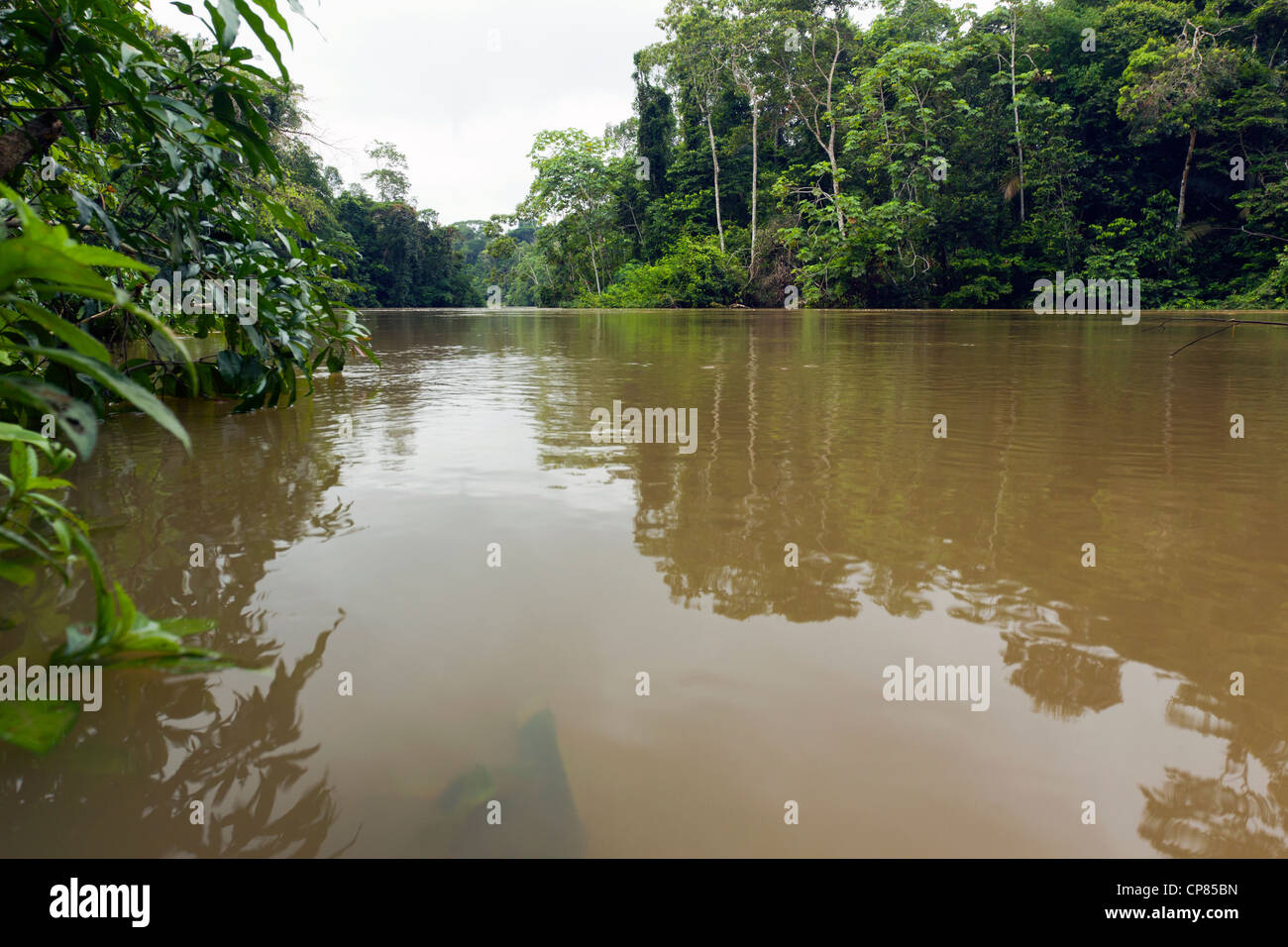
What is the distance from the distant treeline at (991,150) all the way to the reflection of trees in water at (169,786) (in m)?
23.7

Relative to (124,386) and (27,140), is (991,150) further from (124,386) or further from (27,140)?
(124,386)

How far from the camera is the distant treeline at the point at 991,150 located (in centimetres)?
2106

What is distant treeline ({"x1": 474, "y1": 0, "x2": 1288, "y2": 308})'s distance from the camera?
21.1 metres

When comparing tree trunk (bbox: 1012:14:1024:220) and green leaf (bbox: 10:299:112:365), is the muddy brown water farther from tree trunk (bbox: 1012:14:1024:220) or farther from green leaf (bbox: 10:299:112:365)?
tree trunk (bbox: 1012:14:1024:220)

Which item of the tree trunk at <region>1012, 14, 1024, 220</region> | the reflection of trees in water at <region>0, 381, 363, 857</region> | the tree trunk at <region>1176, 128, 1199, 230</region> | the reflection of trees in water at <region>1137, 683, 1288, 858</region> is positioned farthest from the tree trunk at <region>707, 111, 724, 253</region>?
the reflection of trees in water at <region>1137, 683, 1288, 858</region>

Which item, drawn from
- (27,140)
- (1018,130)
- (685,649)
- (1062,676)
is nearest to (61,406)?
(685,649)

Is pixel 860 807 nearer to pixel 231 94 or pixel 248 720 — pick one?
pixel 248 720

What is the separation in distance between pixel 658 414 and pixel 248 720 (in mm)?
3114
